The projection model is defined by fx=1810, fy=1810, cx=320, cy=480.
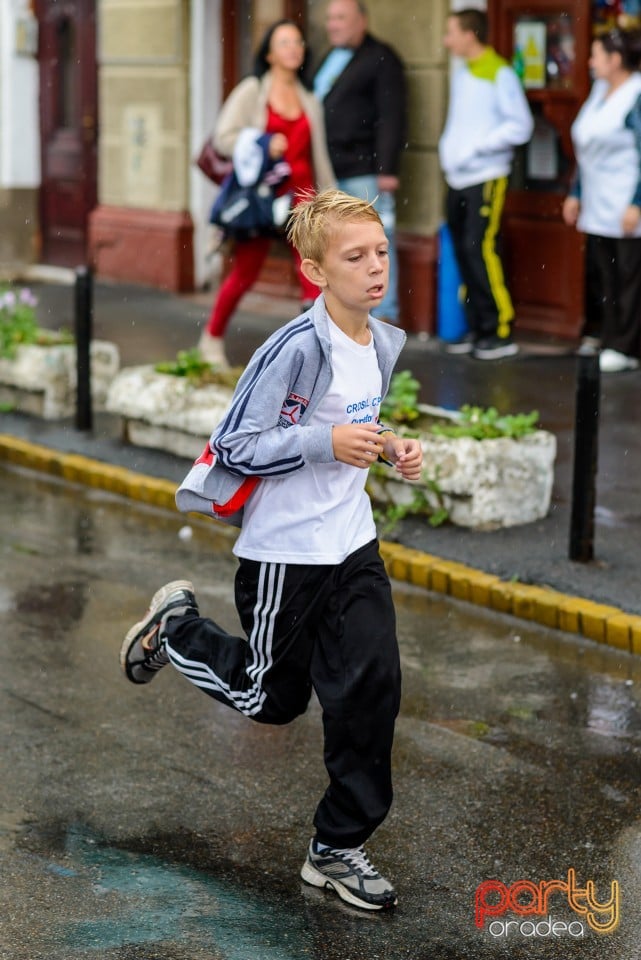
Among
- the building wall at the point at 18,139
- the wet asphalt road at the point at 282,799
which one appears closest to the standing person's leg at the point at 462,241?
the wet asphalt road at the point at 282,799

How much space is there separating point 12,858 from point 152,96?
12131 millimetres

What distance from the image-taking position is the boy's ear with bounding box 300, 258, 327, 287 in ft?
14.8

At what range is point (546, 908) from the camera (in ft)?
14.6

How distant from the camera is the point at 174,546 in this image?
325 inches

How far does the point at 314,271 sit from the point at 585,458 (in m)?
3.04

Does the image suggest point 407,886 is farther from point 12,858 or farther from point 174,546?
point 174,546

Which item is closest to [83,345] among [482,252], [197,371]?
[197,371]

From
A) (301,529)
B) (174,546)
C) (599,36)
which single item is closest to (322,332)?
(301,529)

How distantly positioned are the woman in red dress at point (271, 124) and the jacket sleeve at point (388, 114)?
1425mm

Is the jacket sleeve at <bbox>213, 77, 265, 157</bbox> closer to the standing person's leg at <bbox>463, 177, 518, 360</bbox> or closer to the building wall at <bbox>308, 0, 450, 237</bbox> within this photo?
the standing person's leg at <bbox>463, 177, 518, 360</bbox>

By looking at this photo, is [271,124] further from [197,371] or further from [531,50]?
[531,50]

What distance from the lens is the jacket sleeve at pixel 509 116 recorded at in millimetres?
11844

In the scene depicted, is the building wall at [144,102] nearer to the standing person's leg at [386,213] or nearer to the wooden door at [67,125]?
the wooden door at [67,125]

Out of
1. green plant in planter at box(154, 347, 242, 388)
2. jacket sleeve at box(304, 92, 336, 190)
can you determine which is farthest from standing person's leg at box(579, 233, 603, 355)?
green plant in planter at box(154, 347, 242, 388)
